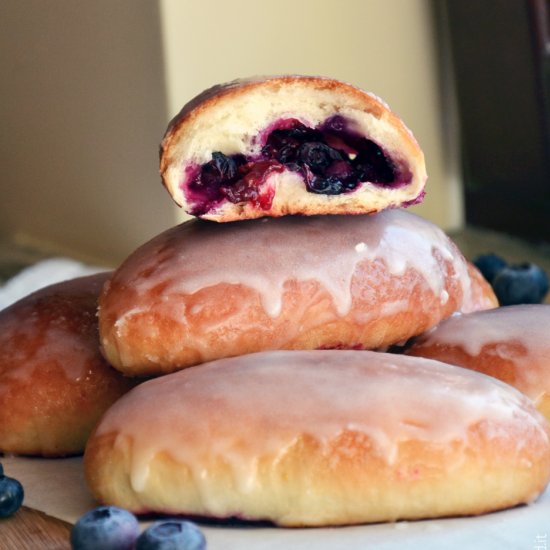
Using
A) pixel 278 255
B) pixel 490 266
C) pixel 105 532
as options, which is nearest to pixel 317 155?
pixel 278 255

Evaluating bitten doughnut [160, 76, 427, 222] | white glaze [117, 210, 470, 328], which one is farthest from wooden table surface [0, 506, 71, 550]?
bitten doughnut [160, 76, 427, 222]

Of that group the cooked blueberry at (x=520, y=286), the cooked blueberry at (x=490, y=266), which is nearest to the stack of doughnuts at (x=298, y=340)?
the cooked blueberry at (x=520, y=286)

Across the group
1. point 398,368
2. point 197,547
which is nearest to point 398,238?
point 398,368

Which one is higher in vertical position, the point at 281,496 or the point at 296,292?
the point at 296,292

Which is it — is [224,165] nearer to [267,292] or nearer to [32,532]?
[267,292]

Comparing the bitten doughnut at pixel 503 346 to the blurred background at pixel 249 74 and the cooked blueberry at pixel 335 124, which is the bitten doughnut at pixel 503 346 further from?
the blurred background at pixel 249 74

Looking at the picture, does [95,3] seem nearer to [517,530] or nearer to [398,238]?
[398,238]

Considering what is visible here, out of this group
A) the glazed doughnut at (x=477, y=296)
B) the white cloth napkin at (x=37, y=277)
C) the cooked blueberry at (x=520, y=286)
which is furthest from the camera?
the white cloth napkin at (x=37, y=277)
